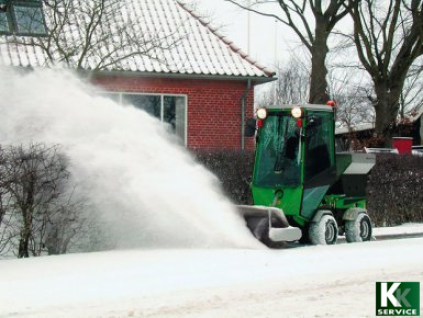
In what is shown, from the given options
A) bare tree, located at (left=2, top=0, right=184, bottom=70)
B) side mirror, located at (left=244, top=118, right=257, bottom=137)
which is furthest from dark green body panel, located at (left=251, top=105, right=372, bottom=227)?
bare tree, located at (left=2, top=0, right=184, bottom=70)

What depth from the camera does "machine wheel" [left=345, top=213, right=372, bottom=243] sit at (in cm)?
1230

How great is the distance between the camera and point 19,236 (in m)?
9.77

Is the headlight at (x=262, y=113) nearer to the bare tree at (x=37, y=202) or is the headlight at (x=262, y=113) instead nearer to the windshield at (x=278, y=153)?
the windshield at (x=278, y=153)

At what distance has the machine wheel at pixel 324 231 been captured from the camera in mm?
11438

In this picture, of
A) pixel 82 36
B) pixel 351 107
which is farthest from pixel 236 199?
pixel 351 107

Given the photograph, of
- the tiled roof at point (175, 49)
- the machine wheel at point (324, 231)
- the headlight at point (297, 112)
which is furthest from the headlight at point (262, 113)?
the tiled roof at point (175, 49)

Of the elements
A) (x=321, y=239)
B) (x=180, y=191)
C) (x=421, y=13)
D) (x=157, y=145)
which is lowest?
(x=321, y=239)

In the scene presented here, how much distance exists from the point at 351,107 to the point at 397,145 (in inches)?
1219

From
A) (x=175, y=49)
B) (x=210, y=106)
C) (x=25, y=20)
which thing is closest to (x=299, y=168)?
(x=25, y=20)

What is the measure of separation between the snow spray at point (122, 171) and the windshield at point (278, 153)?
96 centimetres

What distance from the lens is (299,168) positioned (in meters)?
11.4

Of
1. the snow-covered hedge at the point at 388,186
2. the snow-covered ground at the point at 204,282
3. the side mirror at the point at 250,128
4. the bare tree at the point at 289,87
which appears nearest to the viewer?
the snow-covered ground at the point at 204,282

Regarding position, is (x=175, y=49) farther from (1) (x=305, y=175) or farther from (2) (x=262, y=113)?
(1) (x=305, y=175)

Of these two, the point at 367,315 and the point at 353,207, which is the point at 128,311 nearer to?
the point at 367,315
